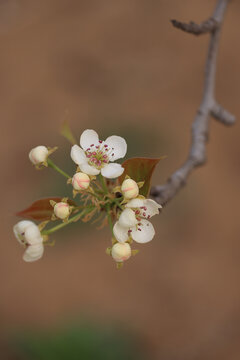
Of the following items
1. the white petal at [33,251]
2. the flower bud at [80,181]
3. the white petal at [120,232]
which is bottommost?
the white petal at [33,251]

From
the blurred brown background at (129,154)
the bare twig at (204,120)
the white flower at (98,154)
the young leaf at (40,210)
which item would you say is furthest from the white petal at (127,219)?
the blurred brown background at (129,154)

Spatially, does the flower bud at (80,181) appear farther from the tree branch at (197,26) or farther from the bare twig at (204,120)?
the tree branch at (197,26)

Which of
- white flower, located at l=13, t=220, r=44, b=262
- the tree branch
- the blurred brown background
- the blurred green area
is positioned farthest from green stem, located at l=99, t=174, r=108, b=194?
the blurred brown background

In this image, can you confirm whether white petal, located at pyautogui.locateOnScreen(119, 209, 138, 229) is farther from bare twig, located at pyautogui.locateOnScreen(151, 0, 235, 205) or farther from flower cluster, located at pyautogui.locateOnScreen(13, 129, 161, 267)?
bare twig, located at pyautogui.locateOnScreen(151, 0, 235, 205)

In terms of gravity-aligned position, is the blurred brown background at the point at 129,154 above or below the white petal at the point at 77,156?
above

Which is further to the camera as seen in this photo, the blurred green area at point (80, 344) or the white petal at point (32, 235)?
the blurred green area at point (80, 344)

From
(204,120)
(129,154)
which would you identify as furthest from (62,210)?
(129,154)

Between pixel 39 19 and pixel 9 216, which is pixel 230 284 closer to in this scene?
pixel 9 216
